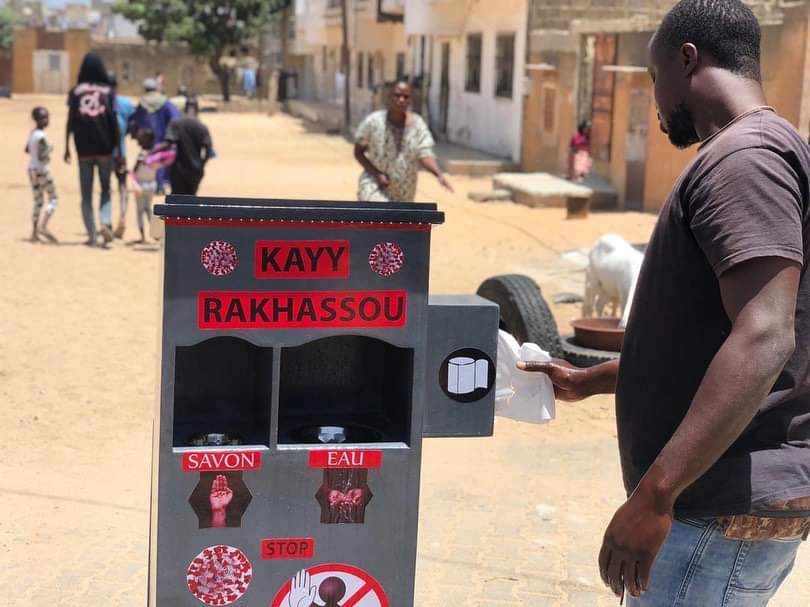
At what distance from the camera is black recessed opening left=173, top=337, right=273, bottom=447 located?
3047 mm

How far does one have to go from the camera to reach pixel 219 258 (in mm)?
2656

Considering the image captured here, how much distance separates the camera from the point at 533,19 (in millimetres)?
22250

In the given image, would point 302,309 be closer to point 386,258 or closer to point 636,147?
point 386,258

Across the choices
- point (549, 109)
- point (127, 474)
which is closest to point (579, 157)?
point (549, 109)

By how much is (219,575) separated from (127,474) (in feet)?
9.01

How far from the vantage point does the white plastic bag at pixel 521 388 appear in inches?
121

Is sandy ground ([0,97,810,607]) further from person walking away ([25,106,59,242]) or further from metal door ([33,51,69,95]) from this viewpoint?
metal door ([33,51,69,95])

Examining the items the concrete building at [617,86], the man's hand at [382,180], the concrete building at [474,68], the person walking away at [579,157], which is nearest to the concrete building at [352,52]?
the concrete building at [474,68]

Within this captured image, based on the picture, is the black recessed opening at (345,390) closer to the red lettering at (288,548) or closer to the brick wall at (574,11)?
the red lettering at (288,548)

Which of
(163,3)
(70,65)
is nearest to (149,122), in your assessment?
(163,3)

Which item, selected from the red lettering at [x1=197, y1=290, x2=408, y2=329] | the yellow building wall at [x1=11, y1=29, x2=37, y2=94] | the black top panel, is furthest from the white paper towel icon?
the yellow building wall at [x1=11, y1=29, x2=37, y2=94]

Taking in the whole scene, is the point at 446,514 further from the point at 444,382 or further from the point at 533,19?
the point at 533,19

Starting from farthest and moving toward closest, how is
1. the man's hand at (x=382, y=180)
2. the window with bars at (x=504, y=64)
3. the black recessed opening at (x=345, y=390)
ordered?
the window with bars at (x=504, y=64), the man's hand at (x=382, y=180), the black recessed opening at (x=345, y=390)

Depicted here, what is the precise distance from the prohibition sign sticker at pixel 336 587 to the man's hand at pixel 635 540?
0.92 metres
